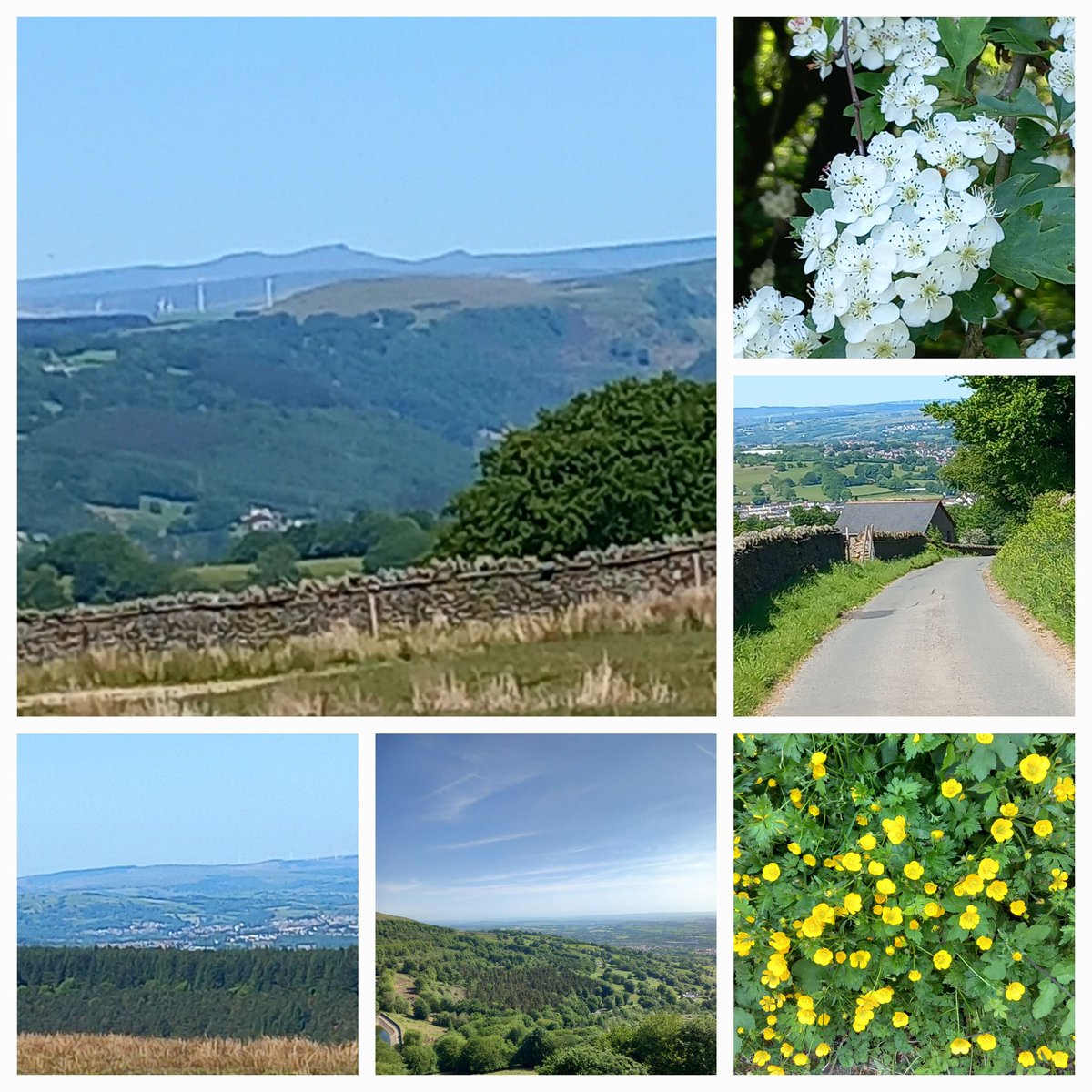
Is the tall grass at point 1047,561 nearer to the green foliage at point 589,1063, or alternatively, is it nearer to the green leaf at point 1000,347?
the green leaf at point 1000,347

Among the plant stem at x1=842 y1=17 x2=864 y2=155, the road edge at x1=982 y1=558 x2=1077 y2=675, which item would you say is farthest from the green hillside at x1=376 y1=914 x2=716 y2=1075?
the plant stem at x1=842 y1=17 x2=864 y2=155

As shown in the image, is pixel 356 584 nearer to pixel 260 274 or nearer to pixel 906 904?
pixel 260 274

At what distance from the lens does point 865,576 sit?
73.9 inches

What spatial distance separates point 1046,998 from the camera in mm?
1831

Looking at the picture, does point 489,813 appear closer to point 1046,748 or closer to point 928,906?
point 928,906

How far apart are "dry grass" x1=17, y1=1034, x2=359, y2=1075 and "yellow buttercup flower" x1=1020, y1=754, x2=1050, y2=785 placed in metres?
1.23

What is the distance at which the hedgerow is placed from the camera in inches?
72.4

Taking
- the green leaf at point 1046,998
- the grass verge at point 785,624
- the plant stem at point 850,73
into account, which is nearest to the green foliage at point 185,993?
the grass verge at point 785,624

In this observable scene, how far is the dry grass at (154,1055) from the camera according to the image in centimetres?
189

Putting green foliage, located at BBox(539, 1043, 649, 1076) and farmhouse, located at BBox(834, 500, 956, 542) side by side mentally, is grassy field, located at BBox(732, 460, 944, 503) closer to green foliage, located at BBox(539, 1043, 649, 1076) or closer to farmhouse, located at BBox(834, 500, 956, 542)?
farmhouse, located at BBox(834, 500, 956, 542)

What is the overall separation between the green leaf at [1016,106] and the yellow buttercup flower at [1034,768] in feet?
3.33

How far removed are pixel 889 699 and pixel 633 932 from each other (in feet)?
1.84

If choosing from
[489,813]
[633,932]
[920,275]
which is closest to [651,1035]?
[633,932]

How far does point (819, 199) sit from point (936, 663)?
77cm
